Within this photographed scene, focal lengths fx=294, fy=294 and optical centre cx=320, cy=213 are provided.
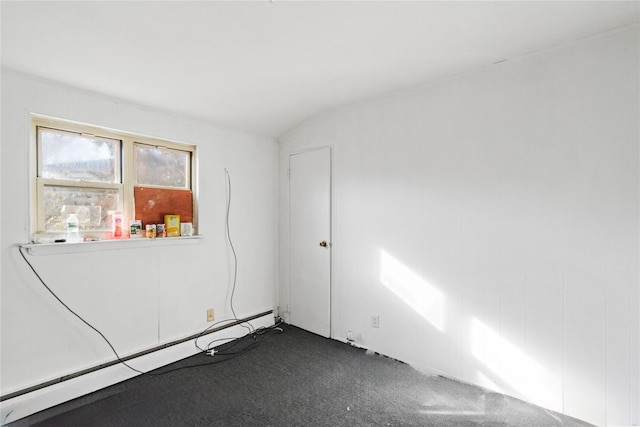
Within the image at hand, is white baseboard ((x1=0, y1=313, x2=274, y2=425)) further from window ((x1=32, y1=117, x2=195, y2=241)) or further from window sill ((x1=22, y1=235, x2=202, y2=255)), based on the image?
window ((x1=32, y1=117, x2=195, y2=241))

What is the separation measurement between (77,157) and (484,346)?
3501 millimetres

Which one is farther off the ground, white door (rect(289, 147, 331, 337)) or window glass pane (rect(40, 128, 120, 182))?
window glass pane (rect(40, 128, 120, 182))

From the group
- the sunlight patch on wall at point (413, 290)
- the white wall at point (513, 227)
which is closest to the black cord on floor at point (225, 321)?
the white wall at point (513, 227)

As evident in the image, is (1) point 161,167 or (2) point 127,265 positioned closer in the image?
(2) point 127,265

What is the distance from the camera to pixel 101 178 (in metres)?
2.46

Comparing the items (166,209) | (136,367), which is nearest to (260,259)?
(166,209)

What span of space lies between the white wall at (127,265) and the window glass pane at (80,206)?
199mm

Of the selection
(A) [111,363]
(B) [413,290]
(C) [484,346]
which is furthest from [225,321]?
(C) [484,346]

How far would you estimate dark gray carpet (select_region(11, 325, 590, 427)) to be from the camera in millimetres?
1901

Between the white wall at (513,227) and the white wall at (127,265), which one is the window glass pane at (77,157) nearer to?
the white wall at (127,265)

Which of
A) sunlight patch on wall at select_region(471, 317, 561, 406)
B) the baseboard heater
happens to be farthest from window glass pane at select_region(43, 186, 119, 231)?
sunlight patch on wall at select_region(471, 317, 561, 406)

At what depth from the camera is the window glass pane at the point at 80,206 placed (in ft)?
7.23

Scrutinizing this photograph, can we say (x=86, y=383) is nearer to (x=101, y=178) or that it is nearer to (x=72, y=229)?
(x=72, y=229)

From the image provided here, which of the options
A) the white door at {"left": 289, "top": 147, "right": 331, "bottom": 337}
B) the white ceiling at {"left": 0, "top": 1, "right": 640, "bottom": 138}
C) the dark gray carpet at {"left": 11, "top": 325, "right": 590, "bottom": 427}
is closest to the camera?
the white ceiling at {"left": 0, "top": 1, "right": 640, "bottom": 138}
